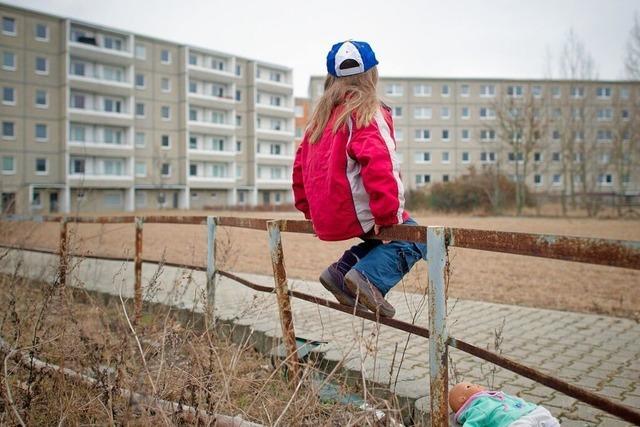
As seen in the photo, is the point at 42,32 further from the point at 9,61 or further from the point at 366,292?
the point at 366,292

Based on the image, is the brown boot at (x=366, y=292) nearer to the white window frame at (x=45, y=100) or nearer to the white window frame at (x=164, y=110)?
the white window frame at (x=45, y=100)

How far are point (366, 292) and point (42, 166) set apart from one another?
49770mm

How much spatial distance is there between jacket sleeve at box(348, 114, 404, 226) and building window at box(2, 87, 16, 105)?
164ft

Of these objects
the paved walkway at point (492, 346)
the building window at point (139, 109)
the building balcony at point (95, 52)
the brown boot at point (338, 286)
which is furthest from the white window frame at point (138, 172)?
A: the brown boot at point (338, 286)

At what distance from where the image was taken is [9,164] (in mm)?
43438

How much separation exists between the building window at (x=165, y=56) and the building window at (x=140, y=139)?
8178 mm

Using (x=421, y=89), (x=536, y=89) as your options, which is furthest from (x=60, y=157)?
(x=536, y=89)

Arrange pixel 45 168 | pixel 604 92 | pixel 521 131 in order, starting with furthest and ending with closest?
pixel 604 92
pixel 45 168
pixel 521 131

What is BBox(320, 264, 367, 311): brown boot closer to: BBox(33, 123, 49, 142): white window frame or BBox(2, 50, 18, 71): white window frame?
BBox(33, 123, 49, 142): white window frame

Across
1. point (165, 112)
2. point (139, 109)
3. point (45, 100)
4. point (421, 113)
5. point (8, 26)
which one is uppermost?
point (8, 26)

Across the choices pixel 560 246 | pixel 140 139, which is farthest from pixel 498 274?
pixel 140 139

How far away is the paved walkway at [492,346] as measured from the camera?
3.06 metres

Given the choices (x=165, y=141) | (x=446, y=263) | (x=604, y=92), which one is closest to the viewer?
(x=446, y=263)

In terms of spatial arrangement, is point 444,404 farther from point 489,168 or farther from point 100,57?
point 100,57
